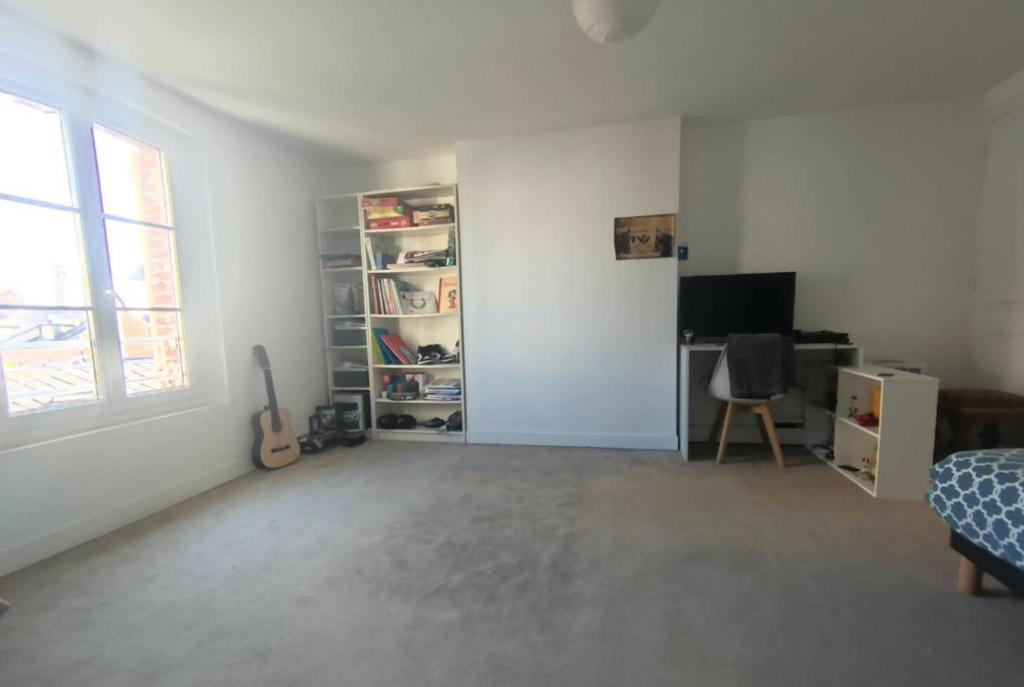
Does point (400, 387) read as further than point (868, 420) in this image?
Yes

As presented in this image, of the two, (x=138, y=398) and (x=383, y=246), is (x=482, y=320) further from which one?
(x=138, y=398)

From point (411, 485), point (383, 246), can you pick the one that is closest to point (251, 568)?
point (411, 485)

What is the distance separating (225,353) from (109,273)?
0.74 m

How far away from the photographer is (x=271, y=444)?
2770mm

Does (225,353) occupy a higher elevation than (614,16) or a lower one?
lower

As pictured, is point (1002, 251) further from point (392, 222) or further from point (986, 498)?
point (392, 222)

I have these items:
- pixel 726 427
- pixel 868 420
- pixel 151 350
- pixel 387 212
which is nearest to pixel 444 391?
pixel 387 212

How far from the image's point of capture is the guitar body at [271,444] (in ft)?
8.96

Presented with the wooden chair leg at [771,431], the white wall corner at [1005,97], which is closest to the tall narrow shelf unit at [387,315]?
the wooden chair leg at [771,431]

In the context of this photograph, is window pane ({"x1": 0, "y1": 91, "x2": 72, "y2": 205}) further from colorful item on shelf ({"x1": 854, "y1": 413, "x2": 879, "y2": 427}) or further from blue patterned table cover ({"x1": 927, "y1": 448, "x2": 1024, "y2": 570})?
colorful item on shelf ({"x1": 854, "y1": 413, "x2": 879, "y2": 427})

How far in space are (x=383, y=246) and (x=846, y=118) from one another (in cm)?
357

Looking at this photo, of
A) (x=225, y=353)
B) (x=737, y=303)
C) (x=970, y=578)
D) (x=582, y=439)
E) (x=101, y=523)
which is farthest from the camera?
(x=582, y=439)

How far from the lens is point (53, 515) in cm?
177

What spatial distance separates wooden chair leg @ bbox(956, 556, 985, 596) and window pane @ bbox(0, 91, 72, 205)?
159 inches
